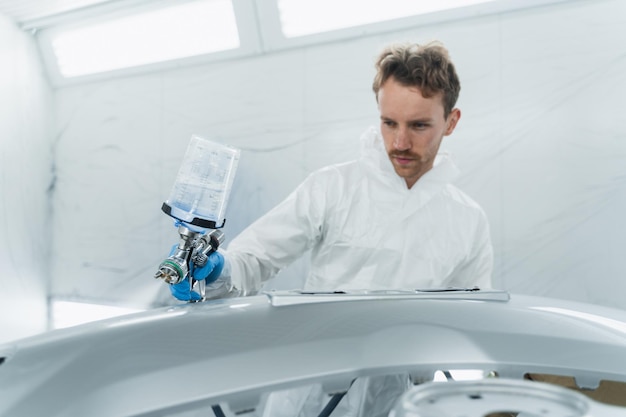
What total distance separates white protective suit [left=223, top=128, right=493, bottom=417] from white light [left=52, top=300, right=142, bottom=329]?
1532mm

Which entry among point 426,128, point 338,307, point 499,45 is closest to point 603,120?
point 499,45

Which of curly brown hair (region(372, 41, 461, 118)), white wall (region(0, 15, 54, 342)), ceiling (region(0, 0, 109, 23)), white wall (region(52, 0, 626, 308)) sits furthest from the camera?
white wall (region(0, 15, 54, 342))

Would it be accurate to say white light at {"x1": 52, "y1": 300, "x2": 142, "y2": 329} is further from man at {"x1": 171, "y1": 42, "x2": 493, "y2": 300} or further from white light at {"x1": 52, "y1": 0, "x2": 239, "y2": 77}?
man at {"x1": 171, "y1": 42, "x2": 493, "y2": 300}

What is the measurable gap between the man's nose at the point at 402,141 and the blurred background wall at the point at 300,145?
64 cm

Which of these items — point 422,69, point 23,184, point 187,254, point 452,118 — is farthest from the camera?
point 23,184

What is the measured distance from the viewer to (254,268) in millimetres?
1195

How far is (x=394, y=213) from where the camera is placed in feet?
4.41

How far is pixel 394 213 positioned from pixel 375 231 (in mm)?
66

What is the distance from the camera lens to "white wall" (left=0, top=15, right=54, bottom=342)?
2.54 metres

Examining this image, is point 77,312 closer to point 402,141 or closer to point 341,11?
point 341,11

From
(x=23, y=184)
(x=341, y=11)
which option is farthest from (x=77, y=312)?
(x=341, y=11)

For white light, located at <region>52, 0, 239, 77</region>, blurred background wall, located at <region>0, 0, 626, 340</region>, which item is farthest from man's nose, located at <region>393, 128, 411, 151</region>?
white light, located at <region>52, 0, 239, 77</region>

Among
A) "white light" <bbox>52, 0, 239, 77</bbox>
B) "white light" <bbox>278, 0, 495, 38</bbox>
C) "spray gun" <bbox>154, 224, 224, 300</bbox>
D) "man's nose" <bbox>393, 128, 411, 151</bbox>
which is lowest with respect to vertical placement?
"spray gun" <bbox>154, 224, 224, 300</bbox>

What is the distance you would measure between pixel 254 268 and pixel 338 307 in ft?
2.09
